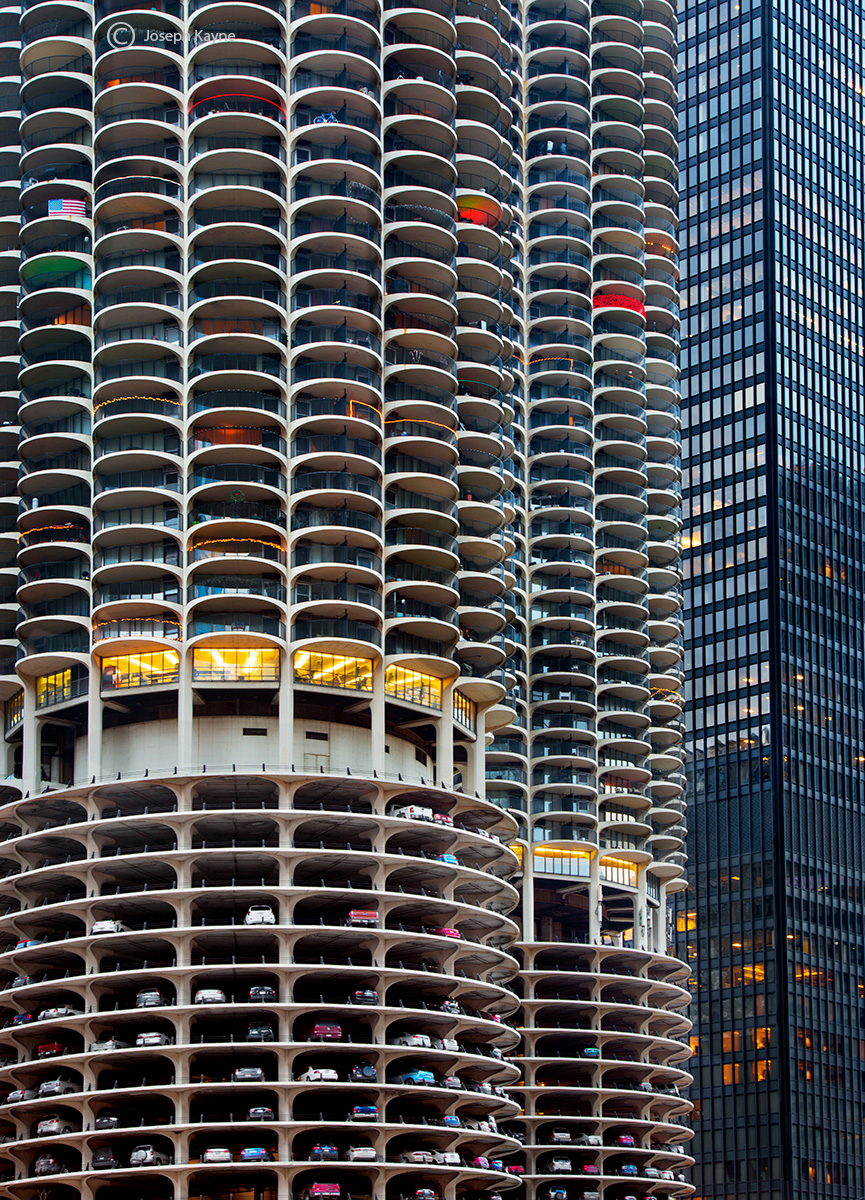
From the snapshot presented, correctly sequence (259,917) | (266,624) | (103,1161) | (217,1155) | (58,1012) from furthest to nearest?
1. (266,624)
2. (58,1012)
3. (259,917)
4. (103,1161)
5. (217,1155)

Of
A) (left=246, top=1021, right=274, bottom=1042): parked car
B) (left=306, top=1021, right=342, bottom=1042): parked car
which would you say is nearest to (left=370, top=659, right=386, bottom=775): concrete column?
(left=306, top=1021, right=342, bottom=1042): parked car

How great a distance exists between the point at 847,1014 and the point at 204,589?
108119 millimetres

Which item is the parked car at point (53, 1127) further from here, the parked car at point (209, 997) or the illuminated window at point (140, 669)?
the illuminated window at point (140, 669)

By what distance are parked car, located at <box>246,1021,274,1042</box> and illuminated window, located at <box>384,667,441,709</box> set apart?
961 inches

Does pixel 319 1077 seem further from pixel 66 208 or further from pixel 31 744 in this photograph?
pixel 66 208

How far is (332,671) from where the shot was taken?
12175 cm

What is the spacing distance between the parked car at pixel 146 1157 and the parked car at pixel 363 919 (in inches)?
694

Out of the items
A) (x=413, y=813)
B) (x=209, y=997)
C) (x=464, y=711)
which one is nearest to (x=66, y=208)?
(x=464, y=711)

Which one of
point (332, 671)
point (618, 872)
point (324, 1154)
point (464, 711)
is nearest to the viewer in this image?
point (324, 1154)

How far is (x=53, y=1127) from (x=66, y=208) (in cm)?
6112

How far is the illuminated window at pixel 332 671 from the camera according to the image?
12081cm

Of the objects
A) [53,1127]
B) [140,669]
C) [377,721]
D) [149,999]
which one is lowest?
[53,1127]

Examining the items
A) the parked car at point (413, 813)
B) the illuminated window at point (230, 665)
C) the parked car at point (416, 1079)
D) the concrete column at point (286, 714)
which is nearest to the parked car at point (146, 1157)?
the parked car at point (416, 1079)

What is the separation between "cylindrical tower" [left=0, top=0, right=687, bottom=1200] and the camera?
11344 centimetres
